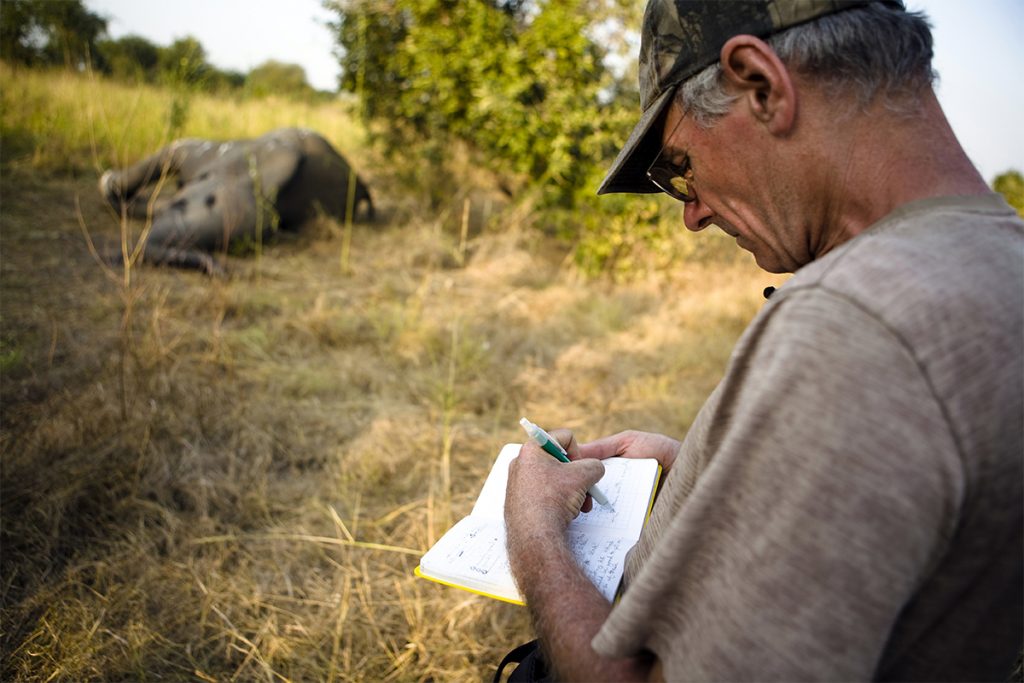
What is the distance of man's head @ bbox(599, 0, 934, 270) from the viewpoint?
2.86 ft

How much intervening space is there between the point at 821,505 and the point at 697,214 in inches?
28.0

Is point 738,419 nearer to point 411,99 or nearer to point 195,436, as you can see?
point 195,436

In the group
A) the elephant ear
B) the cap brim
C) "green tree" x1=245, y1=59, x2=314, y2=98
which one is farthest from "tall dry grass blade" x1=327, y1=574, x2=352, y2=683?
"green tree" x1=245, y1=59, x2=314, y2=98

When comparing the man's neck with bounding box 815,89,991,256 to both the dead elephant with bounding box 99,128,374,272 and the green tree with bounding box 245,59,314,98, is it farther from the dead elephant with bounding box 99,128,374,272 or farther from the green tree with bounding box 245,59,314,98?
the green tree with bounding box 245,59,314,98

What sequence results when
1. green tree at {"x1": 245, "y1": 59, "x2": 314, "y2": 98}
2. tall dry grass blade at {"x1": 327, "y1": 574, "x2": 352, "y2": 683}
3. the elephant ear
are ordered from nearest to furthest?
tall dry grass blade at {"x1": 327, "y1": 574, "x2": 352, "y2": 683} → the elephant ear → green tree at {"x1": 245, "y1": 59, "x2": 314, "y2": 98}

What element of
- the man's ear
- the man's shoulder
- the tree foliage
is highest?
the tree foliage

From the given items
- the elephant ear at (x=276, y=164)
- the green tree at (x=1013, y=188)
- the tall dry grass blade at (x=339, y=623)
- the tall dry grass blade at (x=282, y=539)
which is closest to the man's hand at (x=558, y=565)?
the tall dry grass blade at (x=339, y=623)

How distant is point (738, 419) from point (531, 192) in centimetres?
589

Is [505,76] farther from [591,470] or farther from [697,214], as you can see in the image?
[591,470]

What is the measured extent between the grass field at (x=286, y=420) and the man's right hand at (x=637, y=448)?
0.95 m

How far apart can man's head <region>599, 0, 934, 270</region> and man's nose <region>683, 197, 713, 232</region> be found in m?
0.07

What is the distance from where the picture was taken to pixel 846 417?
641 millimetres

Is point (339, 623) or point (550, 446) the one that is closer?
point (550, 446)

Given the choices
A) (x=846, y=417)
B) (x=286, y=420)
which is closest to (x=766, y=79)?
(x=846, y=417)
